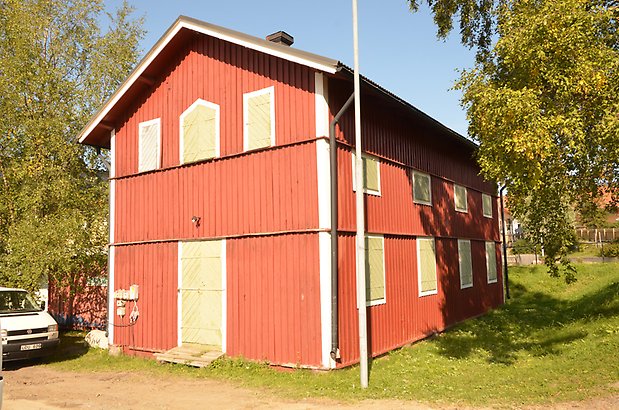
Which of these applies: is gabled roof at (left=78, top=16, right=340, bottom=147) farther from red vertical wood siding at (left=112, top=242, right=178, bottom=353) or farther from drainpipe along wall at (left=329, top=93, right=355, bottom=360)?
red vertical wood siding at (left=112, top=242, right=178, bottom=353)

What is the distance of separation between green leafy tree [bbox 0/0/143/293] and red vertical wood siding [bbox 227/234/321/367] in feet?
24.7

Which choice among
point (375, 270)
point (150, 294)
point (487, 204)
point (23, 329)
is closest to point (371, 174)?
point (375, 270)

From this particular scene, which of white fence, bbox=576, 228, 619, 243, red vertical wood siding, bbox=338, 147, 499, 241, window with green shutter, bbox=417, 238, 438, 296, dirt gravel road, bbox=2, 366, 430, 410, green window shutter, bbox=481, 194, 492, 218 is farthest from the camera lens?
white fence, bbox=576, 228, 619, 243

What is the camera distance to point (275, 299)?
11.0 metres

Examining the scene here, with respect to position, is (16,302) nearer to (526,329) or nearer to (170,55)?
(170,55)

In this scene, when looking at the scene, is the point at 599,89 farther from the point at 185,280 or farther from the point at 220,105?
the point at 185,280

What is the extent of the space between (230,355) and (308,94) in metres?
6.29

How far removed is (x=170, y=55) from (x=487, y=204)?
15470mm

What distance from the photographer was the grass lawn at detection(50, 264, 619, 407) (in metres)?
8.85

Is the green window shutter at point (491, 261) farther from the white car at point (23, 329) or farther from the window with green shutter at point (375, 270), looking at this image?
the white car at point (23, 329)

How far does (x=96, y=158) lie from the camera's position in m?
21.1

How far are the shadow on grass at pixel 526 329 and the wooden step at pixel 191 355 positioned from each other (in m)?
6.01

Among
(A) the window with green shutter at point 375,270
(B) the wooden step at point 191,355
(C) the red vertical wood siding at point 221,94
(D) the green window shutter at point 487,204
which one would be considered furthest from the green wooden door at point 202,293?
(D) the green window shutter at point 487,204

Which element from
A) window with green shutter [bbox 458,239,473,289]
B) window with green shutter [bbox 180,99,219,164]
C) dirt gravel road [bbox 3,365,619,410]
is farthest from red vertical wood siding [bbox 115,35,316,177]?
window with green shutter [bbox 458,239,473,289]
